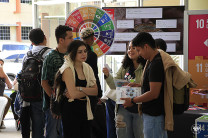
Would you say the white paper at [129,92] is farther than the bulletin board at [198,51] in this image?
No

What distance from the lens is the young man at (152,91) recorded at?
10.1 ft

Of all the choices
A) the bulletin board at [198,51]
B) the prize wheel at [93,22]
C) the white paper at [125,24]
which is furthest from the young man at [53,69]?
the white paper at [125,24]

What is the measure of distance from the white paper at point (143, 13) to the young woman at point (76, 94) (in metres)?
2.23

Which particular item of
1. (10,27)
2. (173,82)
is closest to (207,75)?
(173,82)

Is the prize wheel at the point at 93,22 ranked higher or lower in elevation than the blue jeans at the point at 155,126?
higher

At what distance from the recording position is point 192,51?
4.94m

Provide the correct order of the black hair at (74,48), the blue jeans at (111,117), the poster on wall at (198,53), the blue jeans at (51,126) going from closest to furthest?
the black hair at (74,48) < the blue jeans at (51,126) < the blue jeans at (111,117) < the poster on wall at (198,53)

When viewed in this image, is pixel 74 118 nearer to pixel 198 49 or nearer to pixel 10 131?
pixel 198 49

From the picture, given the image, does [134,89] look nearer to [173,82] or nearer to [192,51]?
[173,82]

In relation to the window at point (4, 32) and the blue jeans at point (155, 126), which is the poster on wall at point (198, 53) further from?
the window at point (4, 32)

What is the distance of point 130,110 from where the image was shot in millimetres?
3928

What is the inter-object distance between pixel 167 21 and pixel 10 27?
2661 cm

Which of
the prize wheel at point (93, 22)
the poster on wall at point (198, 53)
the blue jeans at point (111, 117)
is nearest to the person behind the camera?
the blue jeans at point (111, 117)

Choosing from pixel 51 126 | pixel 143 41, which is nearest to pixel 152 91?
pixel 143 41
